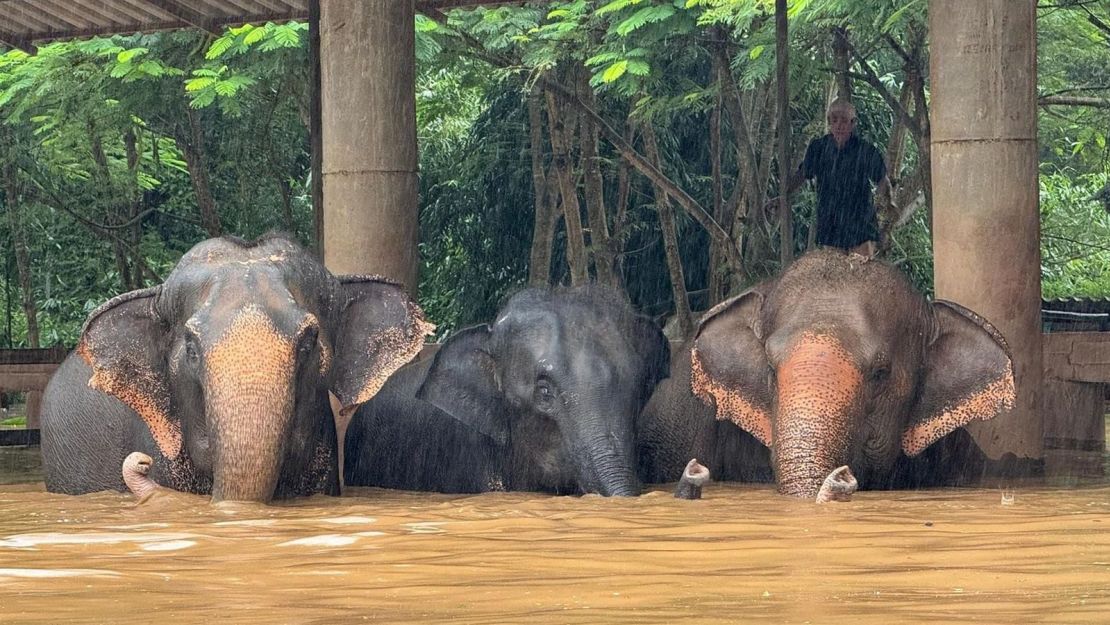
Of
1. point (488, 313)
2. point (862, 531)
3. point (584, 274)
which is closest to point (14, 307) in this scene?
point (488, 313)

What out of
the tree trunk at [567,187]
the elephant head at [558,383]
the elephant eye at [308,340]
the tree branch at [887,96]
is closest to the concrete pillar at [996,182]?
the elephant head at [558,383]

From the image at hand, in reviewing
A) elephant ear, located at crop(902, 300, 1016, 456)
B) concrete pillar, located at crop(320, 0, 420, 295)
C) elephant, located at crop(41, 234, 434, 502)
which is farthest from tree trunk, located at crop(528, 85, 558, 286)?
elephant ear, located at crop(902, 300, 1016, 456)

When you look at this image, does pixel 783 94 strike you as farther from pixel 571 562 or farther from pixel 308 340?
pixel 571 562

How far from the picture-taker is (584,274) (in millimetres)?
15984

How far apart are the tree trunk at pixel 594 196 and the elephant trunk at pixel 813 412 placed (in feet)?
30.2

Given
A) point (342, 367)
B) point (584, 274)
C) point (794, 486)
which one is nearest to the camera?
point (794, 486)

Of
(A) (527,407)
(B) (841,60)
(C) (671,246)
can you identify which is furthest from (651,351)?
(C) (671,246)

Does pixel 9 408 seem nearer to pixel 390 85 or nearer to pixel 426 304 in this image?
pixel 426 304

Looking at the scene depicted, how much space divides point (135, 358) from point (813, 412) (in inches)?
105

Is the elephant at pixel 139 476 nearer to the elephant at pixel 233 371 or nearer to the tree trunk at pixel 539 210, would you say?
the elephant at pixel 233 371

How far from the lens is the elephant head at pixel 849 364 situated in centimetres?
684

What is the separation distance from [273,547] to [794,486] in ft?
7.72

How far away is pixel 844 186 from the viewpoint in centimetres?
1032

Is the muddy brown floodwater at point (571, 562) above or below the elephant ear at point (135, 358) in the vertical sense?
below
